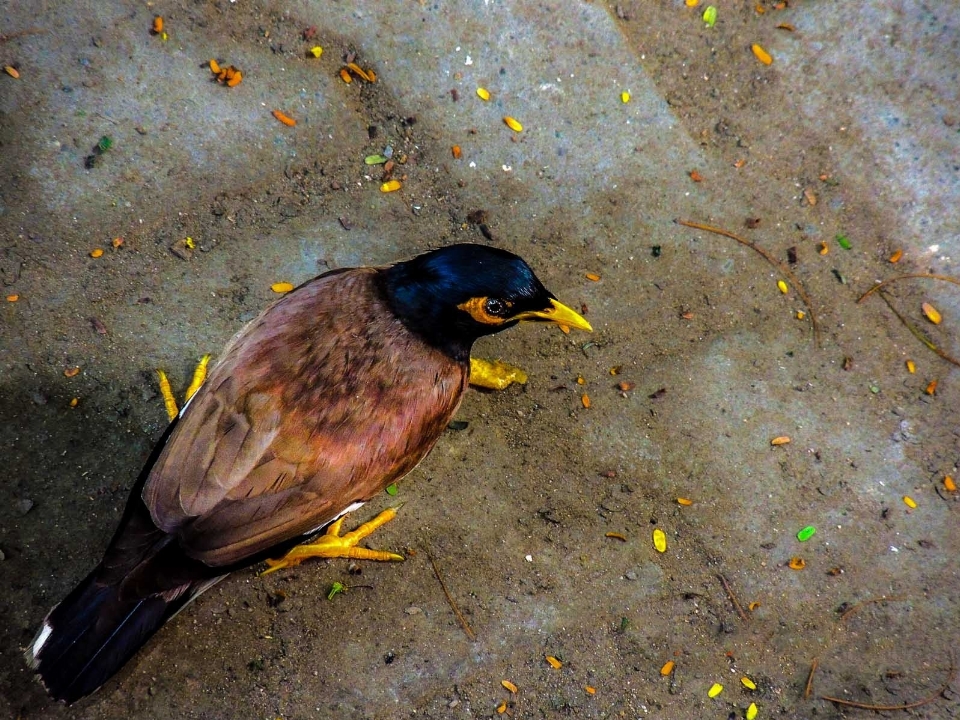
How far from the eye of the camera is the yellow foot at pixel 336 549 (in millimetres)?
3369

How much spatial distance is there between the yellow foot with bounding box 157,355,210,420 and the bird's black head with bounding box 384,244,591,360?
3.70ft

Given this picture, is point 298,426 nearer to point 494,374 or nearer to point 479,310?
point 479,310

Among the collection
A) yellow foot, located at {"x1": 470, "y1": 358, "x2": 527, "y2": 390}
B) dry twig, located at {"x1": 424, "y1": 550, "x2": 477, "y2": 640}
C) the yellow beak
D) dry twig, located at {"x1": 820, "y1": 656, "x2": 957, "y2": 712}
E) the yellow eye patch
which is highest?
the yellow eye patch

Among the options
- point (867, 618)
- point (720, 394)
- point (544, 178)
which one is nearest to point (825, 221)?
point (720, 394)

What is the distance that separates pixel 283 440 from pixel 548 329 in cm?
164

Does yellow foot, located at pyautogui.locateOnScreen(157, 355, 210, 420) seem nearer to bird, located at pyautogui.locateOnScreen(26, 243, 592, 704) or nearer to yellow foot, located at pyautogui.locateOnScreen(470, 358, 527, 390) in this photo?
bird, located at pyautogui.locateOnScreen(26, 243, 592, 704)

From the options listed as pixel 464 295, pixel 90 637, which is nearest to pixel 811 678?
pixel 464 295

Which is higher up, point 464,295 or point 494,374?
point 464,295

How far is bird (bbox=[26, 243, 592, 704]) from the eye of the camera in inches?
105

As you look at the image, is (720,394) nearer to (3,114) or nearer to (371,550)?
(371,550)

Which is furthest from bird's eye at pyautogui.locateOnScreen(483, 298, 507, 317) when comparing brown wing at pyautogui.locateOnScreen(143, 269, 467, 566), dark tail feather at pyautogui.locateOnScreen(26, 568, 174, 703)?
dark tail feather at pyautogui.locateOnScreen(26, 568, 174, 703)

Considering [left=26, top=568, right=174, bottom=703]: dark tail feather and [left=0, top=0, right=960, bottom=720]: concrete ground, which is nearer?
[left=26, top=568, right=174, bottom=703]: dark tail feather

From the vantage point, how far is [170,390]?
356 centimetres

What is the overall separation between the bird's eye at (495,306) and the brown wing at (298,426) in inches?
11.0
